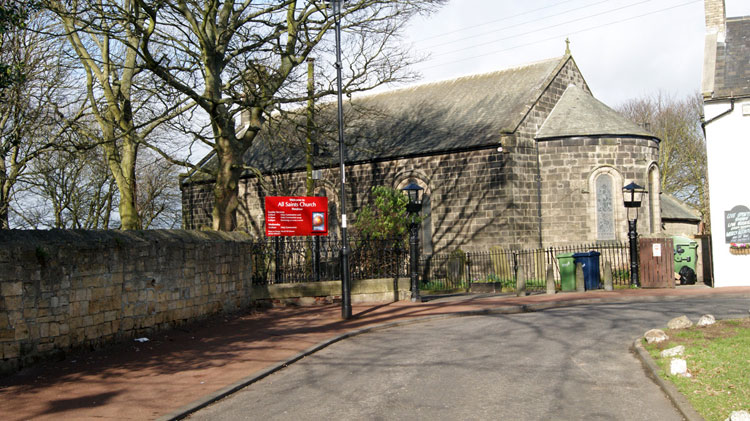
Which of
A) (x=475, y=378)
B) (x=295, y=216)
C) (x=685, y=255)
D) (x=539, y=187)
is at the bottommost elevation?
(x=475, y=378)

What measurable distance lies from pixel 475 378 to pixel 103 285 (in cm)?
659

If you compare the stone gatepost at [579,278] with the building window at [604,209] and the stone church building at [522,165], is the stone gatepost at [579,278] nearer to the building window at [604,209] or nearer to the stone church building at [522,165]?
the stone church building at [522,165]

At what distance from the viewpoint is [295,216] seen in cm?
1958

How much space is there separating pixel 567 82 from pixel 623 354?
2208cm

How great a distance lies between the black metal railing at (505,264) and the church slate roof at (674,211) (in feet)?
33.8

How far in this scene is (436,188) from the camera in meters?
29.1

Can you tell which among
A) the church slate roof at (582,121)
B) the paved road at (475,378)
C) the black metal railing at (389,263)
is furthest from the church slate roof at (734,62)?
the paved road at (475,378)

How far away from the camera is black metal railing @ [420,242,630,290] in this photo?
2564 cm

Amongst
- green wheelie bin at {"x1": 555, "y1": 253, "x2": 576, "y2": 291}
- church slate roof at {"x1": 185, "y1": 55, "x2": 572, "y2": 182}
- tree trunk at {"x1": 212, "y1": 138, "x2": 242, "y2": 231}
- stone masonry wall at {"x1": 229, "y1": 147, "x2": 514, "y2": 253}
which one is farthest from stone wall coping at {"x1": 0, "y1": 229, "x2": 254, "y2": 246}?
stone masonry wall at {"x1": 229, "y1": 147, "x2": 514, "y2": 253}

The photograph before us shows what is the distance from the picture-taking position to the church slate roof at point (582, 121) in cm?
2727

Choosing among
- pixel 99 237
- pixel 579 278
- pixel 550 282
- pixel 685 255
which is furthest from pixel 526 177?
pixel 99 237

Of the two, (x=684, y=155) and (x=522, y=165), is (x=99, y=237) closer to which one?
(x=522, y=165)

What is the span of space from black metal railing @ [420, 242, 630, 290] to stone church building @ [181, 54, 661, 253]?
0.63 meters

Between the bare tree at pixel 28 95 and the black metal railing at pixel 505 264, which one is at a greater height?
the bare tree at pixel 28 95
